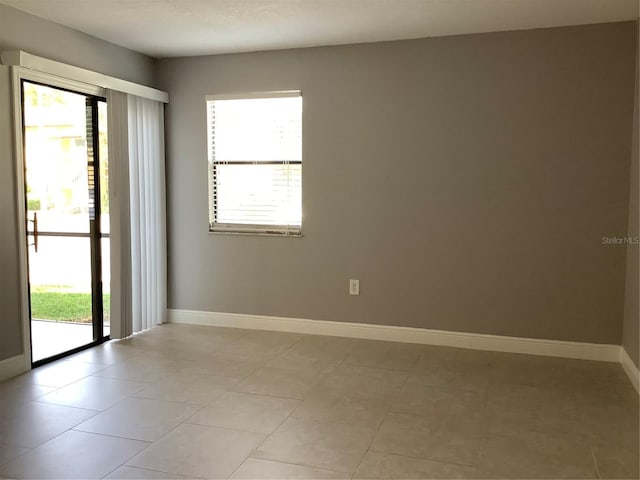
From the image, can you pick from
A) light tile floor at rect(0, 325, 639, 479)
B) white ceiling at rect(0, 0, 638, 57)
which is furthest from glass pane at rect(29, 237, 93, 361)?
white ceiling at rect(0, 0, 638, 57)

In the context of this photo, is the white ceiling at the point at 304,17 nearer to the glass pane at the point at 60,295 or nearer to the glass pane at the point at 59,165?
the glass pane at the point at 59,165

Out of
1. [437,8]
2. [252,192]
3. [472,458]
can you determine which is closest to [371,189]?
[252,192]

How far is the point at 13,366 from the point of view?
361 centimetres

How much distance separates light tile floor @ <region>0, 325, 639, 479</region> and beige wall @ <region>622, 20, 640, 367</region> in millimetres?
239

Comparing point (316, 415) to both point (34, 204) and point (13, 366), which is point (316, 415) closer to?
point (13, 366)

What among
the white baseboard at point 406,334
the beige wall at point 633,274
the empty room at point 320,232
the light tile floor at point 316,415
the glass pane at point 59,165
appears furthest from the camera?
the glass pane at point 59,165

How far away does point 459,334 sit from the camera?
14.3 feet

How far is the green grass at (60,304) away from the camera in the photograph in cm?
489

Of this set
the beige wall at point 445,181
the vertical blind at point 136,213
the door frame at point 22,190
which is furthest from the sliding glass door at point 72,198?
the beige wall at point 445,181

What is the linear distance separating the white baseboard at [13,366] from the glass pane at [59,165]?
1.21 meters

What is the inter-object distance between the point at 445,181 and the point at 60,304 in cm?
379

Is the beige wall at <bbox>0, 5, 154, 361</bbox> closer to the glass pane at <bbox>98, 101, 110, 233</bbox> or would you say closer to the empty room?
the empty room

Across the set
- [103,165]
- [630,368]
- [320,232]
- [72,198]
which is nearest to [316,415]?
[320,232]

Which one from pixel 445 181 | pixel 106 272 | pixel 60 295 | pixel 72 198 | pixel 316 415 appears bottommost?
pixel 316 415
